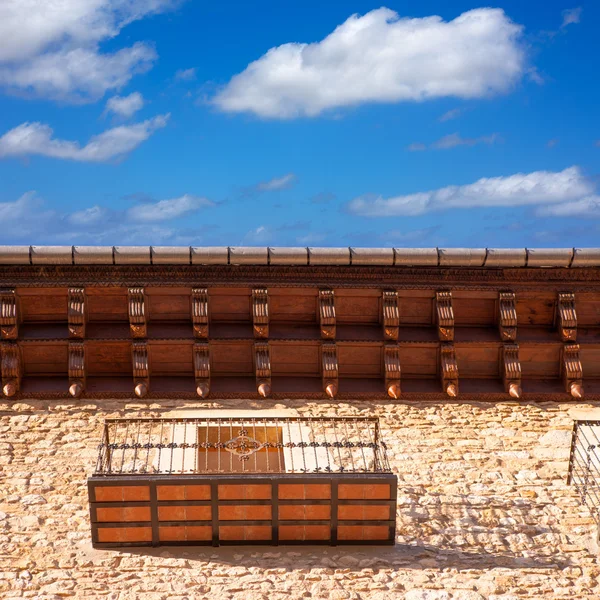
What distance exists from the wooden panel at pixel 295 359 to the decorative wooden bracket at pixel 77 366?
280 cm

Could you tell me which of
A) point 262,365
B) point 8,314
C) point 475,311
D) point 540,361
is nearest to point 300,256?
point 262,365

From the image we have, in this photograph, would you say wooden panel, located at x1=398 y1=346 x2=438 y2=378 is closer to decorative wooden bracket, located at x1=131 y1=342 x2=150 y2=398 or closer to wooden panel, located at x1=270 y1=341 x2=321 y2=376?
wooden panel, located at x1=270 y1=341 x2=321 y2=376

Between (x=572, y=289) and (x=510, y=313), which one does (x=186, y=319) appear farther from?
(x=572, y=289)

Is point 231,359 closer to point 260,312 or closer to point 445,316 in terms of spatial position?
point 260,312

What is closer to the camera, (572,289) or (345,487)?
(345,487)

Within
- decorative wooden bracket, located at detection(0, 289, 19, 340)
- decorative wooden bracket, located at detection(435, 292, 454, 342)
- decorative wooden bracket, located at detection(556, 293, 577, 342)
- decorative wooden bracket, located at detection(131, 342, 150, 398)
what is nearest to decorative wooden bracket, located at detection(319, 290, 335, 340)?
decorative wooden bracket, located at detection(435, 292, 454, 342)

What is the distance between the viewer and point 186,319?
39.3 ft

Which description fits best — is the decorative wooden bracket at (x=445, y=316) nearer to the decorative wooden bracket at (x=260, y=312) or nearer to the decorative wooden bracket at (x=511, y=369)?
the decorative wooden bracket at (x=511, y=369)

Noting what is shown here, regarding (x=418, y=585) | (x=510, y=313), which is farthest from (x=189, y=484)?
(x=510, y=313)

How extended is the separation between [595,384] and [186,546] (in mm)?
6975

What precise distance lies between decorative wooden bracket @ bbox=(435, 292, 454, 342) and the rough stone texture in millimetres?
1544

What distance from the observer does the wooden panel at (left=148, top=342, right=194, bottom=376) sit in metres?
11.8

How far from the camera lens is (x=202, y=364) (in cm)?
1170

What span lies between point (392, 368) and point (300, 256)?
2.17 metres
